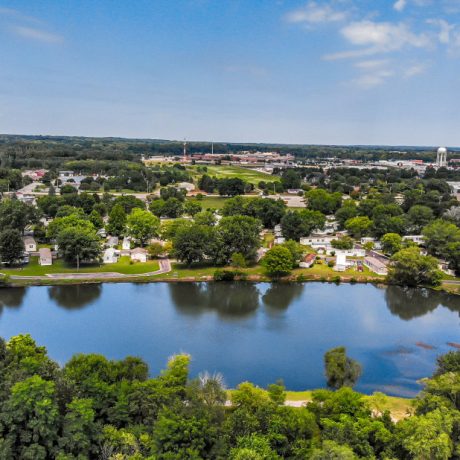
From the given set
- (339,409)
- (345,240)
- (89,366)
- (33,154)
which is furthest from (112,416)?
(33,154)

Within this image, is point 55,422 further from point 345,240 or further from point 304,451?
point 345,240

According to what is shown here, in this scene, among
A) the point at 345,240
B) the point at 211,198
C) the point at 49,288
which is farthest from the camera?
the point at 211,198

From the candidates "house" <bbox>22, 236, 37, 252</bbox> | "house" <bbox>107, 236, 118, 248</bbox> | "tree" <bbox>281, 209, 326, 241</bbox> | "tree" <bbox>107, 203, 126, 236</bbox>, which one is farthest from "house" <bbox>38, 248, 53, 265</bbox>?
"tree" <bbox>281, 209, 326, 241</bbox>

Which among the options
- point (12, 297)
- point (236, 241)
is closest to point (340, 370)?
point (236, 241)

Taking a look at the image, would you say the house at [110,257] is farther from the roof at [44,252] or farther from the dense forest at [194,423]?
the dense forest at [194,423]

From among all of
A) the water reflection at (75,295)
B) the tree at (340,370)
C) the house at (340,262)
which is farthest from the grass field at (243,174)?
the tree at (340,370)

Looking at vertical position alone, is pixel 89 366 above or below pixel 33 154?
below

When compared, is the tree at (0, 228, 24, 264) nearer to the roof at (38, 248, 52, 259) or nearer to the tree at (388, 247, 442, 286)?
the roof at (38, 248, 52, 259)

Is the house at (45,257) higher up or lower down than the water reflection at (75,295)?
higher up
